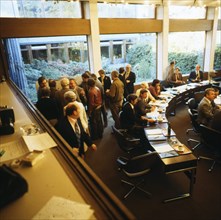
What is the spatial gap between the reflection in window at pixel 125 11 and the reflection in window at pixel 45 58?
3.88 ft

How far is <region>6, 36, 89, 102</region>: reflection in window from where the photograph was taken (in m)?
5.99

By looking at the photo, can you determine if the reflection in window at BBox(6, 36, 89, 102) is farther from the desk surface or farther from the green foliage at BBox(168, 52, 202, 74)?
the desk surface

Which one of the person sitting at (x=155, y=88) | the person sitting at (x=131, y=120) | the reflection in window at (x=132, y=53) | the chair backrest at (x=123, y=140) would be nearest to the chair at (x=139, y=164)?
the chair backrest at (x=123, y=140)

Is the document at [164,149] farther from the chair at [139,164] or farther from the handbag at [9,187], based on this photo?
the handbag at [9,187]

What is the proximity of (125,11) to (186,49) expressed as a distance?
3.93 meters

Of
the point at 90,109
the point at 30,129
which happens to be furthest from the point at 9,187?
the point at 90,109

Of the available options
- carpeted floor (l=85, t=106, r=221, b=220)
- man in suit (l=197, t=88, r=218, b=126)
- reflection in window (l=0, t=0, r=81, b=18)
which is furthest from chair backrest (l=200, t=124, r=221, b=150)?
reflection in window (l=0, t=0, r=81, b=18)

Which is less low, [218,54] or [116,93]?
[218,54]

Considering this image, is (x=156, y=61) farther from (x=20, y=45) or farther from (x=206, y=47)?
(x=20, y=45)

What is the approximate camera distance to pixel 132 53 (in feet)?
27.3

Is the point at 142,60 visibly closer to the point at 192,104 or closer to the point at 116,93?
the point at 192,104

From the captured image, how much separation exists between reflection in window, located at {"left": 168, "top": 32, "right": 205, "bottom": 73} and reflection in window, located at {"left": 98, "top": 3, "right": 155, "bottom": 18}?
1.53 meters

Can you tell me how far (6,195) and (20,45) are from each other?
18.8 feet

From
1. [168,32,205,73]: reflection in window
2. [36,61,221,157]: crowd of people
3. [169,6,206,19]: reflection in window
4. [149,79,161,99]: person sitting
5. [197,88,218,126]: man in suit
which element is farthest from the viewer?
[168,32,205,73]: reflection in window
